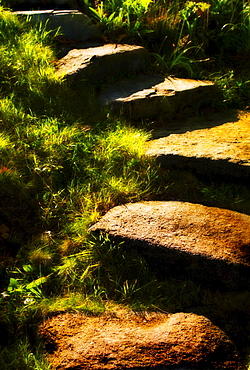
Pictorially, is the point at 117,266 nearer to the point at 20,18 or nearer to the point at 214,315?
the point at 214,315

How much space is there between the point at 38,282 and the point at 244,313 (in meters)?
1.51

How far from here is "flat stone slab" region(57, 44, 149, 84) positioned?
17.0ft

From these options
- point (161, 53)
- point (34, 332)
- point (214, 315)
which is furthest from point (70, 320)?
point (161, 53)

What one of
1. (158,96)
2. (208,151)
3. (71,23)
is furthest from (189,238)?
(71,23)

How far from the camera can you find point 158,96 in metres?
4.93

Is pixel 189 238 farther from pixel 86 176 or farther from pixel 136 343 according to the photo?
pixel 86 176

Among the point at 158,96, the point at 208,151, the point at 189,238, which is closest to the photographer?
the point at 189,238

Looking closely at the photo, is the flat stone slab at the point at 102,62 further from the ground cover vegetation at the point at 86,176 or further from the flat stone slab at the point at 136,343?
the flat stone slab at the point at 136,343

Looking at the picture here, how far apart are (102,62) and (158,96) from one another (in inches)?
37.3

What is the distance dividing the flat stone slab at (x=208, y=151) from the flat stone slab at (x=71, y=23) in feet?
7.87

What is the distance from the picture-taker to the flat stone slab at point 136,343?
8.12 ft

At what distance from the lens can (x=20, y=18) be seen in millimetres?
5766

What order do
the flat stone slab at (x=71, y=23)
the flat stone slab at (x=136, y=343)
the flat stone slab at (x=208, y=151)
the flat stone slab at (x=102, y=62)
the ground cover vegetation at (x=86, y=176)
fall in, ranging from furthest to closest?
the flat stone slab at (x=71, y=23) → the flat stone slab at (x=102, y=62) → the flat stone slab at (x=208, y=151) → the ground cover vegetation at (x=86, y=176) → the flat stone slab at (x=136, y=343)

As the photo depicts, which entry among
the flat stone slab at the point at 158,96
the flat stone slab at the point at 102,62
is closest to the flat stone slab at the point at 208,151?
the flat stone slab at the point at 158,96
